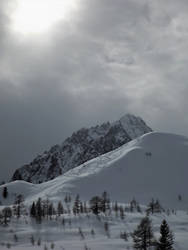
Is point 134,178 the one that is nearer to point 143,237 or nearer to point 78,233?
point 78,233

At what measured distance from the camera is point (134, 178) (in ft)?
414

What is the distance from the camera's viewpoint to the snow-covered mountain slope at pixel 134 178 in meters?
112

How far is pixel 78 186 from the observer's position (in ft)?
385

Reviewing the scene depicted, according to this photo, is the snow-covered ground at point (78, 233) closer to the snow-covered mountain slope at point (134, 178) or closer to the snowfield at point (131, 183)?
the snowfield at point (131, 183)

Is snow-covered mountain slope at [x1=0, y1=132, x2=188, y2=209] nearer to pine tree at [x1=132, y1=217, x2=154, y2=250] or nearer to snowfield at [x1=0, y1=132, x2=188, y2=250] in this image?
snowfield at [x1=0, y1=132, x2=188, y2=250]

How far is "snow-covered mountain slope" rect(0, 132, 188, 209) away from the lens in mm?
111938

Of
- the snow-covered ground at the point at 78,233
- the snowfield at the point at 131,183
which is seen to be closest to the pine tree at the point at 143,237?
the snow-covered ground at the point at 78,233

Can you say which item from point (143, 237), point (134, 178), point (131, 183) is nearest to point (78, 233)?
point (143, 237)

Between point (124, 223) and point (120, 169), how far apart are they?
87436 millimetres

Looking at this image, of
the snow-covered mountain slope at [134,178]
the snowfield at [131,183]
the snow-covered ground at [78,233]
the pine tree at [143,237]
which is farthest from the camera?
the snow-covered mountain slope at [134,178]

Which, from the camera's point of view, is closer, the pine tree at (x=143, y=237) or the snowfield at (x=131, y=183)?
the pine tree at (x=143, y=237)

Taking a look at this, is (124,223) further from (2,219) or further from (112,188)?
(112,188)

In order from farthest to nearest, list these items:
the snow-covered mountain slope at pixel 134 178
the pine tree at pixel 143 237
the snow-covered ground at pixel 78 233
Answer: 1. the snow-covered mountain slope at pixel 134 178
2. the snow-covered ground at pixel 78 233
3. the pine tree at pixel 143 237

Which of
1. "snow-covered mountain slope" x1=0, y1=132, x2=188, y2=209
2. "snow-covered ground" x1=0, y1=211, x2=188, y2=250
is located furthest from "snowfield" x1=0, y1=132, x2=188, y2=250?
"snow-covered ground" x1=0, y1=211, x2=188, y2=250
